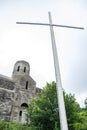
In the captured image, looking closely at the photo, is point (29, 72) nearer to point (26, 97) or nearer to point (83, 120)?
point (26, 97)

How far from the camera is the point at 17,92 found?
104 ft

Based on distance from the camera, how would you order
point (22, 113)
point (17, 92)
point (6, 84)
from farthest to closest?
point (17, 92), point (6, 84), point (22, 113)

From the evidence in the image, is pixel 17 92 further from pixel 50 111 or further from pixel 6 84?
pixel 50 111

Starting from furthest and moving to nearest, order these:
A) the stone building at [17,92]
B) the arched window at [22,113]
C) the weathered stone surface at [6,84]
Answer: the weathered stone surface at [6,84] → the arched window at [22,113] → the stone building at [17,92]

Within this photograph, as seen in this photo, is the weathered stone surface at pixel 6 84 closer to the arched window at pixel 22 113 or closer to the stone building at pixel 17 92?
the stone building at pixel 17 92

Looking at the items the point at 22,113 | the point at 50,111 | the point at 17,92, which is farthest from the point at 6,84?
the point at 50,111

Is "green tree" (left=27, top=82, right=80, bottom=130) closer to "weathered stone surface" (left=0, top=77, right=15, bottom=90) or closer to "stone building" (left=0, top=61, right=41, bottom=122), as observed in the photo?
"stone building" (left=0, top=61, right=41, bottom=122)

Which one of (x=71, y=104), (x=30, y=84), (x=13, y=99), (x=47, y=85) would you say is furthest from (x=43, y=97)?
(x=30, y=84)

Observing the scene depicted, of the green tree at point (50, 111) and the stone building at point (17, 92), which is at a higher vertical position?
the stone building at point (17, 92)

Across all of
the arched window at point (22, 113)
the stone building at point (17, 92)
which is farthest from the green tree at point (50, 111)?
the arched window at point (22, 113)

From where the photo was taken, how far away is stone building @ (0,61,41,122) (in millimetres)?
28717

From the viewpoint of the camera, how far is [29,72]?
35.9 m

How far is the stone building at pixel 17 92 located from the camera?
28.7 m

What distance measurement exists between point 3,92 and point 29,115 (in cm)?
934
